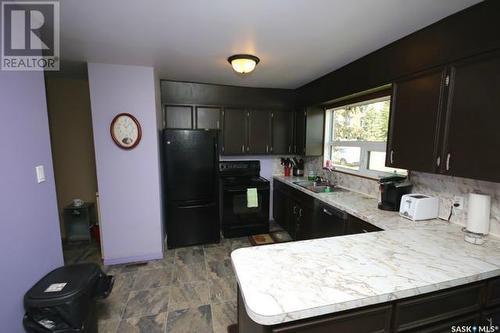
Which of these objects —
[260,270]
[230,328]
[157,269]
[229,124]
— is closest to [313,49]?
[229,124]

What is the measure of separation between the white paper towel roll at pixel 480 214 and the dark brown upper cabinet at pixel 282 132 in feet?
8.15

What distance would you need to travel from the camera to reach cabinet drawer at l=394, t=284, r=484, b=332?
1.01 meters

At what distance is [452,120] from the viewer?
150 cm

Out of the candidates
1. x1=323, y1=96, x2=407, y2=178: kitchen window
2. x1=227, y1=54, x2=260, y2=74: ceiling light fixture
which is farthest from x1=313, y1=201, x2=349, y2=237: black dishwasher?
x1=227, y1=54, x2=260, y2=74: ceiling light fixture

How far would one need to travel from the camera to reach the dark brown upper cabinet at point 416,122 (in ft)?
5.25

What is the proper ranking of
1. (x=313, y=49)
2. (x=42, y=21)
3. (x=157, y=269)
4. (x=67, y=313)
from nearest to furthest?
(x=67, y=313), (x=42, y=21), (x=313, y=49), (x=157, y=269)

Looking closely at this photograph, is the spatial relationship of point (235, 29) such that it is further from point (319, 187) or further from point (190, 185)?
point (319, 187)

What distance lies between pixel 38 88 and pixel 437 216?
10.7ft

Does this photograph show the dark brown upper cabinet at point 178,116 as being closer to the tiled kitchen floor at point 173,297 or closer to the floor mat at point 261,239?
the tiled kitchen floor at point 173,297

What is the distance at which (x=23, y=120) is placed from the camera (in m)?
1.44

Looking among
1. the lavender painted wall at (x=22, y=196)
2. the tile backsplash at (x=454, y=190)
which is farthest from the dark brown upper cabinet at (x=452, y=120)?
the lavender painted wall at (x=22, y=196)

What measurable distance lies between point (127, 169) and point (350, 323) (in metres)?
2.62

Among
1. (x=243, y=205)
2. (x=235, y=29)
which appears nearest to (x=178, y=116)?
(x=243, y=205)

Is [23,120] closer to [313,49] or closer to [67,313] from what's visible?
[67,313]
